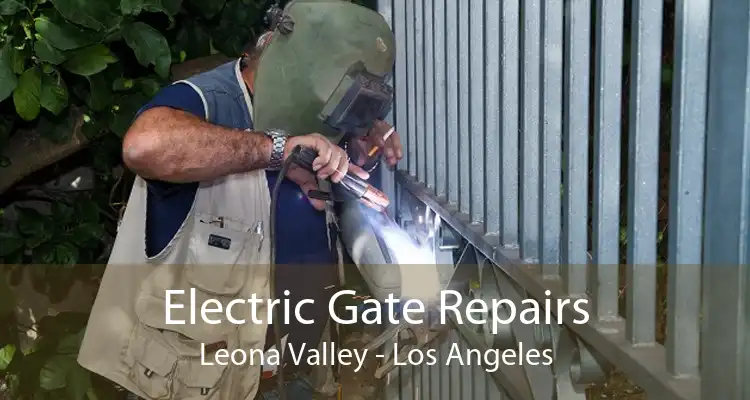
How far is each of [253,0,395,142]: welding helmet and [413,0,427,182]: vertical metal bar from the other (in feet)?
0.58

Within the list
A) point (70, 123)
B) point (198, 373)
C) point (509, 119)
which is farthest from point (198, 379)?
point (70, 123)

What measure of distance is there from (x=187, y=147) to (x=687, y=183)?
621 millimetres

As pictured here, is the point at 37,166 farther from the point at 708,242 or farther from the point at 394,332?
the point at 708,242

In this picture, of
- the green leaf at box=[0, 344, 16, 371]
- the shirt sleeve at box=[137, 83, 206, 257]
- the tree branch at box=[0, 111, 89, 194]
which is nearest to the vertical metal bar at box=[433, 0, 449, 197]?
the shirt sleeve at box=[137, 83, 206, 257]

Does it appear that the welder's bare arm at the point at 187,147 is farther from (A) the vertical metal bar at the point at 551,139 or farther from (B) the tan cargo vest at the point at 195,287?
(A) the vertical metal bar at the point at 551,139

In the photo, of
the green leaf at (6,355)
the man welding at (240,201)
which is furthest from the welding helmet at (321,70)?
the green leaf at (6,355)

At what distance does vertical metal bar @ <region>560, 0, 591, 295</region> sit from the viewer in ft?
2.21

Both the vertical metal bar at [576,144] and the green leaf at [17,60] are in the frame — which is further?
the green leaf at [17,60]

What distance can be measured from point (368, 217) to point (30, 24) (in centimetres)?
76

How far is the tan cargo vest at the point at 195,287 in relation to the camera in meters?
1.10

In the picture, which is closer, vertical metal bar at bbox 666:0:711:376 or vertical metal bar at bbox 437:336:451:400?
vertical metal bar at bbox 666:0:711:376

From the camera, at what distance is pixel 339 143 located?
104 centimetres

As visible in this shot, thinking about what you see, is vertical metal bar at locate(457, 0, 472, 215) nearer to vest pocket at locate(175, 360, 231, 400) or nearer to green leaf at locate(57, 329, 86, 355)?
vest pocket at locate(175, 360, 231, 400)

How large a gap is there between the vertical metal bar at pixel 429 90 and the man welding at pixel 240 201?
0.23ft
